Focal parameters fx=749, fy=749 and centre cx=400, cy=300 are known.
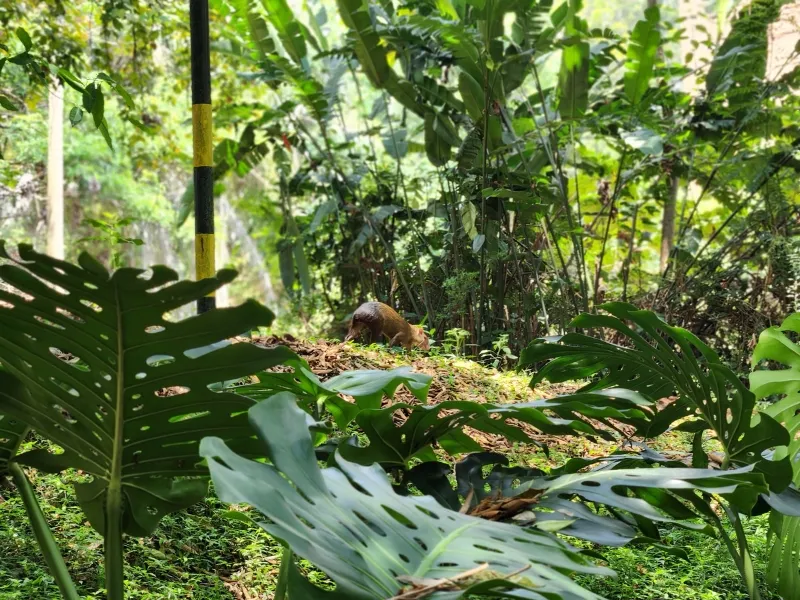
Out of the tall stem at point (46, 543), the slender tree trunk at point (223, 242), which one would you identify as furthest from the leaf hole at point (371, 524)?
the slender tree trunk at point (223, 242)

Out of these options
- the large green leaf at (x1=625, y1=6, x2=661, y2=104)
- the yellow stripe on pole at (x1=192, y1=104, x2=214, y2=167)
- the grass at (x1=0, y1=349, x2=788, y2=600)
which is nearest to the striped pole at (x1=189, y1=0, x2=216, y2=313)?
the yellow stripe on pole at (x1=192, y1=104, x2=214, y2=167)

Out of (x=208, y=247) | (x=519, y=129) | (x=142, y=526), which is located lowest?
(x=142, y=526)

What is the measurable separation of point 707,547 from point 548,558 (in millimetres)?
1481

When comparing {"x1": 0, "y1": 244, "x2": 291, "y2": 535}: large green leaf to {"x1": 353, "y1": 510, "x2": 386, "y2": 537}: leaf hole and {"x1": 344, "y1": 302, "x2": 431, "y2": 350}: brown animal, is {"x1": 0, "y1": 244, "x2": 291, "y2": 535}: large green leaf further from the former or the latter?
{"x1": 344, "y1": 302, "x2": 431, "y2": 350}: brown animal

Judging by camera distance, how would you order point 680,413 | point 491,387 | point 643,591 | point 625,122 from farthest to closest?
point 625,122 < point 491,387 < point 643,591 < point 680,413

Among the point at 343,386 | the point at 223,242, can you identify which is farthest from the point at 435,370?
the point at 223,242

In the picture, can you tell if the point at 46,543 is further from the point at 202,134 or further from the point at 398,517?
Answer: the point at 202,134

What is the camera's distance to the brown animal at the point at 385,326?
3.61 metres

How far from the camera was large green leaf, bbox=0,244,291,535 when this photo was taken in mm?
718

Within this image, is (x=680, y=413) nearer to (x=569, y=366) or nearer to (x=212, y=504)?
(x=569, y=366)

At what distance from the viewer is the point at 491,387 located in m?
3.21

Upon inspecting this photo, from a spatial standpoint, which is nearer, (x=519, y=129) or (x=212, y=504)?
(x=212, y=504)

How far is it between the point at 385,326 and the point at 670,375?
7.70 ft

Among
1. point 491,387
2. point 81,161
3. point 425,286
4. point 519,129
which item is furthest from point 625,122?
point 81,161
